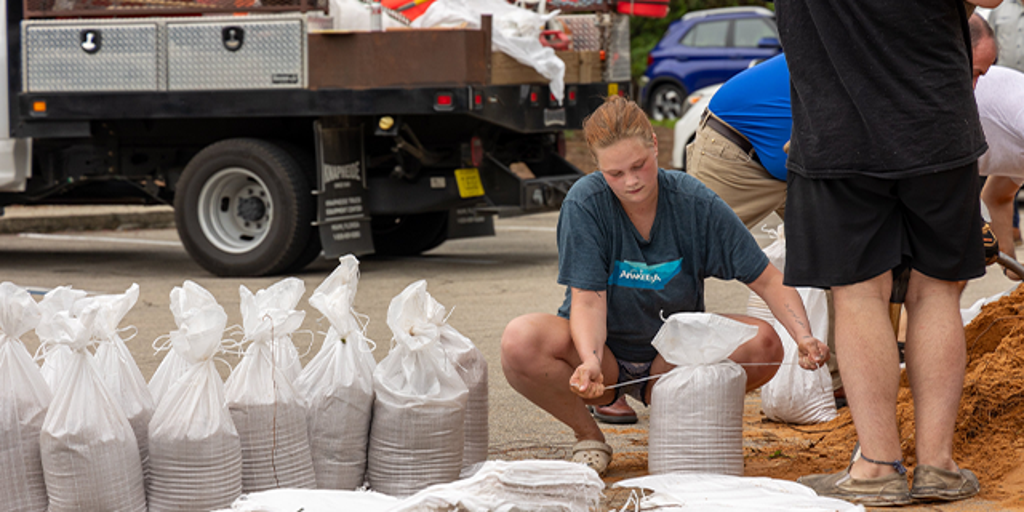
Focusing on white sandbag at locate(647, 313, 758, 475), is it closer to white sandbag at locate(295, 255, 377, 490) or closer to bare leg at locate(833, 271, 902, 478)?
bare leg at locate(833, 271, 902, 478)

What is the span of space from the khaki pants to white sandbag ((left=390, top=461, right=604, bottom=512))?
1964 mm

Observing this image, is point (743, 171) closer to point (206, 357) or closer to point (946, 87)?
point (946, 87)

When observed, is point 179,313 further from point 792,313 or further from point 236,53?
point 236,53

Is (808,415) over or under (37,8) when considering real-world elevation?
under

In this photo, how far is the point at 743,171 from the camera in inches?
174

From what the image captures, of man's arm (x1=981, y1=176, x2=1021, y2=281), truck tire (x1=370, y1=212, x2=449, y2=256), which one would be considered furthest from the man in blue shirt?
truck tire (x1=370, y1=212, x2=449, y2=256)

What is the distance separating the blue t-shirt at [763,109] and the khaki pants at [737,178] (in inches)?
2.3

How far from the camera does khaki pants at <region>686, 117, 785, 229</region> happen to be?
441cm

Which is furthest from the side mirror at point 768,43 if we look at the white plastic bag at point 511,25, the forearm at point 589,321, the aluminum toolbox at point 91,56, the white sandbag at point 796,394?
the forearm at point 589,321

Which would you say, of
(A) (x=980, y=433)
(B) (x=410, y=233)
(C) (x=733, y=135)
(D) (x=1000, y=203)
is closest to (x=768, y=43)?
(B) (x=410, y=233)

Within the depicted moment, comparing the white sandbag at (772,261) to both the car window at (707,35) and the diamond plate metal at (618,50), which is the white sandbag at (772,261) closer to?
the diamond plate metal at (618,50)

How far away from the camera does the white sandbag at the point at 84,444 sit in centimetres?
275

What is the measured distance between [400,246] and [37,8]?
3.04 meters

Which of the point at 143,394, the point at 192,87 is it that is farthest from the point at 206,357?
the point at 192,87
